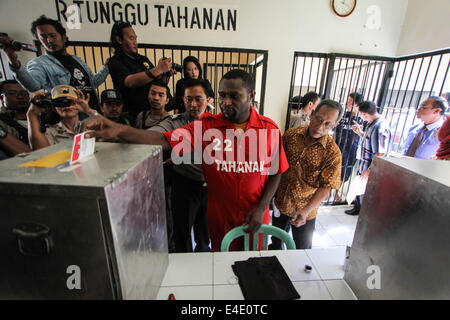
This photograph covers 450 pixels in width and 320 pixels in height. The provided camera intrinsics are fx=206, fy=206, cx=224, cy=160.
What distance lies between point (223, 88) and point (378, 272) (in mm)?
1093

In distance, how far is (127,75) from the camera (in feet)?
6.32

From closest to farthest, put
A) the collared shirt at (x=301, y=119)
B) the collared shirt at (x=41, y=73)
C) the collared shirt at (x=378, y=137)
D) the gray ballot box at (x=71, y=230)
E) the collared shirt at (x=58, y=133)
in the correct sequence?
the gray ballot box at (x=71, y=230) → the collared shirt at (x=58, y=133) → the collared shirt at (x=41, y=73) → the collared shirt at (x=378, y=137) → the collared shirt at (x=301, y=119)

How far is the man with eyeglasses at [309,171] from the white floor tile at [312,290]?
0.67 metres

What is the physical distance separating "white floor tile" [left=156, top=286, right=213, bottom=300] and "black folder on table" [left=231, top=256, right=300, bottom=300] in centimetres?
14

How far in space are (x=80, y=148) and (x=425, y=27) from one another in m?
3.76

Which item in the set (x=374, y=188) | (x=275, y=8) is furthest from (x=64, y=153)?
(x=275, y=8)

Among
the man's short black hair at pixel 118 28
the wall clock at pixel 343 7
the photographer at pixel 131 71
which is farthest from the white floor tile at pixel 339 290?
the wall clock at pixel 343 7

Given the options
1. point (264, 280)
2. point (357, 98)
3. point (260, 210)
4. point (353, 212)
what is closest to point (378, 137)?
point (357, 98)

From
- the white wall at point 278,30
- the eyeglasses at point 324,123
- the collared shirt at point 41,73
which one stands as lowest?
the eyeglasses at point 324,123

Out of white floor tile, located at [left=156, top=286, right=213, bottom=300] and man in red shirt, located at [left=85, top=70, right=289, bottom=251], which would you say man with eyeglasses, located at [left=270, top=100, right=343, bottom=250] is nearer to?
man in red shirt, located at [left=85, top=70, right=289, bottom=251]

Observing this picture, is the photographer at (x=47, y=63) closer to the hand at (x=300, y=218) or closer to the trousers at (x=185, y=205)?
the trousers at (x=185, y=205)

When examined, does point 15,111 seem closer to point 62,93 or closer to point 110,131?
point 62,93

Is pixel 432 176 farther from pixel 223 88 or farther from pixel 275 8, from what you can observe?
pixel 275 8

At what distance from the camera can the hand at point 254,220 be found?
4.13 feet
